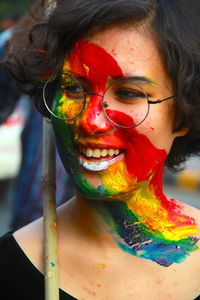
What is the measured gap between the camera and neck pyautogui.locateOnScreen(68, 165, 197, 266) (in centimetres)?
217

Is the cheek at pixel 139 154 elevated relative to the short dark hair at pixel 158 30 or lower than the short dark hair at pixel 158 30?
lower

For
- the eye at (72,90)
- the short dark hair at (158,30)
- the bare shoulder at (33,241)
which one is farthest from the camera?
the bare shoulder at (33,241)

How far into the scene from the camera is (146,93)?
2.02m

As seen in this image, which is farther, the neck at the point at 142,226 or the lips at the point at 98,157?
the neck at the point at 142,226

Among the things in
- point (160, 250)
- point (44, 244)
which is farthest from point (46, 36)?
point (160, 250)

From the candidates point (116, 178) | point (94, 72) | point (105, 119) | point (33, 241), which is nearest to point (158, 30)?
point (94, 72)

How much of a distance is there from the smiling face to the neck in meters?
0.12

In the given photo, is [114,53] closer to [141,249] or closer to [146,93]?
[146,93]

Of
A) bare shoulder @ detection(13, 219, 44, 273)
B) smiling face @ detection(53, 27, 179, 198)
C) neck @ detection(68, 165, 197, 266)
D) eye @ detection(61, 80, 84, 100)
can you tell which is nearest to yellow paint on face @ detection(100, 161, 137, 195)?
smiling face @ detection(53, 27, 179, 198)

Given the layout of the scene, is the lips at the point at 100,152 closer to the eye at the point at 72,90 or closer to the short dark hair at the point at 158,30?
the eye at the point at 72,90

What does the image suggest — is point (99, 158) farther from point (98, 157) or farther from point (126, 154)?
point (126, 154)

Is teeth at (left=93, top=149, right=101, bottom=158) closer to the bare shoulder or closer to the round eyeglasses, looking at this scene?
the round eyeglasses

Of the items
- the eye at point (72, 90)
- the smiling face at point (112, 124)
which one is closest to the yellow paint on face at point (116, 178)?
the smiling face at point (112, 124)

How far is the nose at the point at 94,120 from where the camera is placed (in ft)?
6.48
